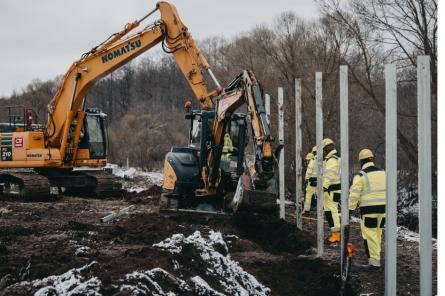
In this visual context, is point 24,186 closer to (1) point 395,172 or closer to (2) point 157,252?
(2) point 157,252

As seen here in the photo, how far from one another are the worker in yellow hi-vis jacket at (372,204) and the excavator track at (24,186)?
31.4ft

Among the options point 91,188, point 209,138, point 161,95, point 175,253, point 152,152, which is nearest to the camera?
point 175,253

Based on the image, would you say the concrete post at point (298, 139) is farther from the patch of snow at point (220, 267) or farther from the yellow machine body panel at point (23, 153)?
the yellow machine body panel at point (23, 153)

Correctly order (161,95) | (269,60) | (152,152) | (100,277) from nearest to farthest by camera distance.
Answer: (100,277), (269,60), (152,152), (161,95)

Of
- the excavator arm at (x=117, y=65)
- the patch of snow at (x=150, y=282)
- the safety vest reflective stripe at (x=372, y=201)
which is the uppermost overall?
→ the excavator arm at (x=117, y=65)

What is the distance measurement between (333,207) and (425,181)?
4.62 m

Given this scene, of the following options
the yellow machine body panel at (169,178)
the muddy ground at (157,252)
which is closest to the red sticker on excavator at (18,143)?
the muddy ground at (157,252)

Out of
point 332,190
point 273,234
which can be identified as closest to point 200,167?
point 273,234

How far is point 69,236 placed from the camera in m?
9.21

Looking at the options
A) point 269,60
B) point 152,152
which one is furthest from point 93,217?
point 152,152

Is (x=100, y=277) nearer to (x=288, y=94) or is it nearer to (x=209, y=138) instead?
(x=209, y=138)

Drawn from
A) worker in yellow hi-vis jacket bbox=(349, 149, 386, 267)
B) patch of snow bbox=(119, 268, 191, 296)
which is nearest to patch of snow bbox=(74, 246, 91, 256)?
patch of snow bbox=(119, 268, 191, 296)

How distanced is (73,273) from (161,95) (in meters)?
56.2

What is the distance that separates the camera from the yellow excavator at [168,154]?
1016 centimetres
